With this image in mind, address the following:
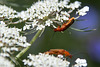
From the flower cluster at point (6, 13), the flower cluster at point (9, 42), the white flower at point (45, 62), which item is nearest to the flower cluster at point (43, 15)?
the flower cluster at point (6, 13)

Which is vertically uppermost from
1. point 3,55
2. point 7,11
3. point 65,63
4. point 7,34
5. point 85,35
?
point 7,11

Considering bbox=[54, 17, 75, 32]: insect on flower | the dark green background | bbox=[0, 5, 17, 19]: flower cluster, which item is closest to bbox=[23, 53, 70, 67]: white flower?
bbox=[54, 17, 75, 32]: insect on flower

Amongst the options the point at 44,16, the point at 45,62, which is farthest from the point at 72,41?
the point at 45,62

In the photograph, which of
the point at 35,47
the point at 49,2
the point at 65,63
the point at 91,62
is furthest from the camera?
the point at 91,62

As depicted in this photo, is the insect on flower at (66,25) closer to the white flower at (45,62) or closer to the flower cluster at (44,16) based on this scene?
the flower cluster at (44,16)

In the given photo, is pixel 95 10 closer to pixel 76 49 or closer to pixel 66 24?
pixel 76 49

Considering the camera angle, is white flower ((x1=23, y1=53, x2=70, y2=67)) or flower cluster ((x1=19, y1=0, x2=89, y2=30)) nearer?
white flower ((x1=23, y1=53, x2=70, y2=67))

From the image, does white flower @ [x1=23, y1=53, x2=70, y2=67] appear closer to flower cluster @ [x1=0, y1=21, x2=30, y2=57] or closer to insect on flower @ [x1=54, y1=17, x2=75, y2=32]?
flower cluster @ [x1=0, y1=21, x2=30, y2=57]

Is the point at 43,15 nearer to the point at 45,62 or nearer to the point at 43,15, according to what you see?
the point at 43,15

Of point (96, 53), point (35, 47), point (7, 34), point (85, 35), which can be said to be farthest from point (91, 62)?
point (7, 34)

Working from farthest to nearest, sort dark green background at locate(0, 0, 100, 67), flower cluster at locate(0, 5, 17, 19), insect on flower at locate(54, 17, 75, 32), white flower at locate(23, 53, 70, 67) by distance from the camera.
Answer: dark green background at locate(0, 0, 100, 67)
flower cluster at locate(0, 5, 17, 19)
insect on flower at locate(54, 17, 75, 32)
white flower at locate(23, 53, 70, 67)

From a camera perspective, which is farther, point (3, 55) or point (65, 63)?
point (65, 63)
